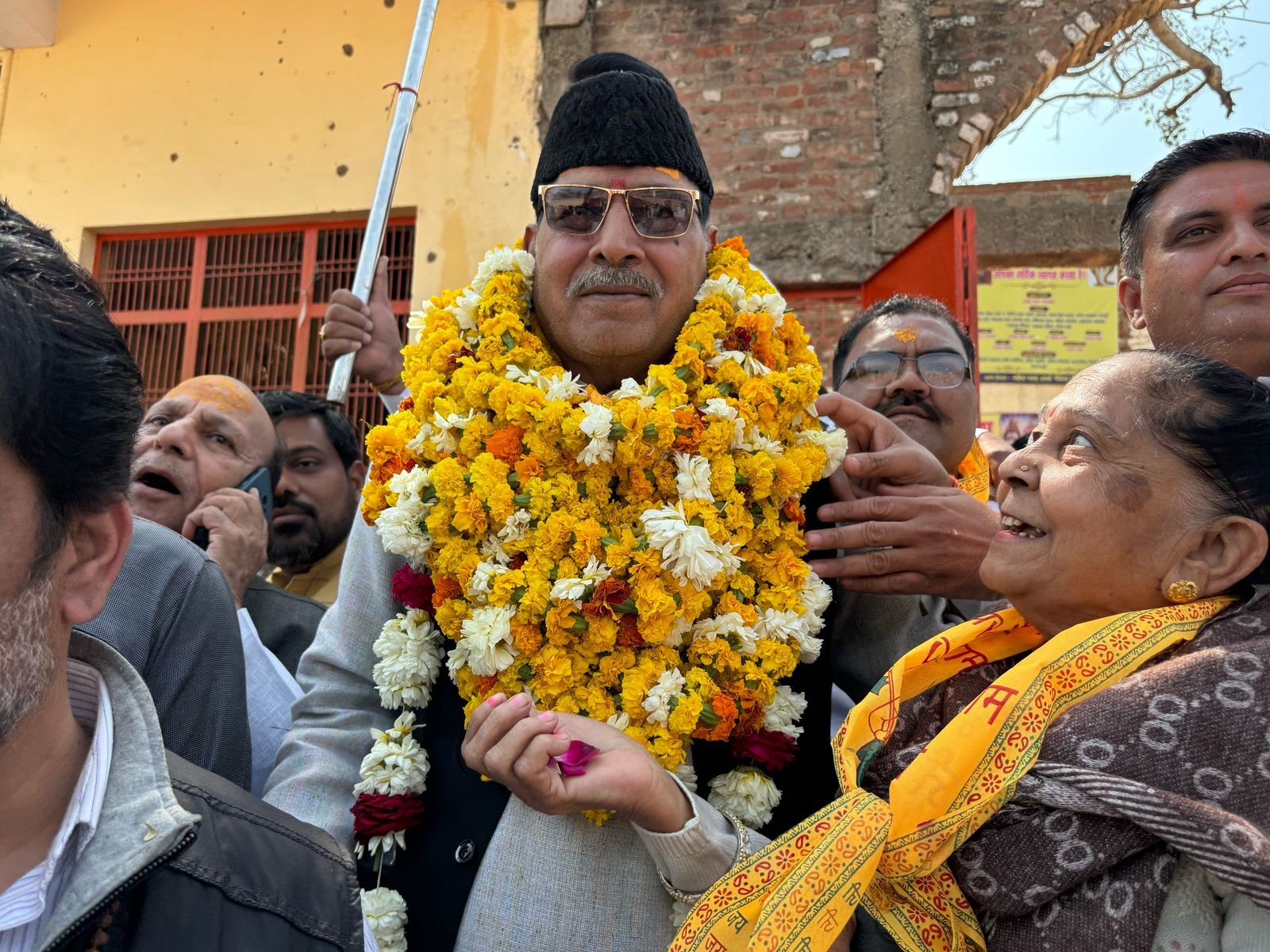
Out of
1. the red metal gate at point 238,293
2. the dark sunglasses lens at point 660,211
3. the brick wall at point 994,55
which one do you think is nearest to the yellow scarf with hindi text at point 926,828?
the dark sunglasses lens at point 660,211

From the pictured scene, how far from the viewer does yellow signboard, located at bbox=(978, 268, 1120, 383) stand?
5.96 metres

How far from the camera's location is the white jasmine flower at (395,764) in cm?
199

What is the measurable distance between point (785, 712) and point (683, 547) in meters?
0.42

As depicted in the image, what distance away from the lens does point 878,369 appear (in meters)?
3.02

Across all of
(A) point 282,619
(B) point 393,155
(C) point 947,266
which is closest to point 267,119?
(B) point 393,155

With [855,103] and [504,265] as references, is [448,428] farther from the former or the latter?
[855,103]

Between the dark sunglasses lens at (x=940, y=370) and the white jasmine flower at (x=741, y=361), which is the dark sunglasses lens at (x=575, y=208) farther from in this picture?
the dark sunglasses lens at (x=940, y=370)

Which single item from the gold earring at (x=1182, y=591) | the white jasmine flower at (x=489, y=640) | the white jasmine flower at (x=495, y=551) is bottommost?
the white jasmine flower at (x=489, y=640)

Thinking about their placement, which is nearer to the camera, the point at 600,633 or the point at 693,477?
the point at 600,633

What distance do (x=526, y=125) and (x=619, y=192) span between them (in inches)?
185

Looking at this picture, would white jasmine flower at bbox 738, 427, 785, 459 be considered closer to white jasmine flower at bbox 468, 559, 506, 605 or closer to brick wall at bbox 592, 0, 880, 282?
white jasmine flower at bbox 468, 559, 506, 605

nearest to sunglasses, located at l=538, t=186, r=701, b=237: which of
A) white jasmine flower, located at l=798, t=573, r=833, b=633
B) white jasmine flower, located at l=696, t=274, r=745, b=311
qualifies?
white jasmine flower, located at l=696, t=274, r=745, b=311

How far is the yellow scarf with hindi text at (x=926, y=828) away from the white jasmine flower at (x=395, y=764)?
2.18 feet

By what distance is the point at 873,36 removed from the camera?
20.7ft
